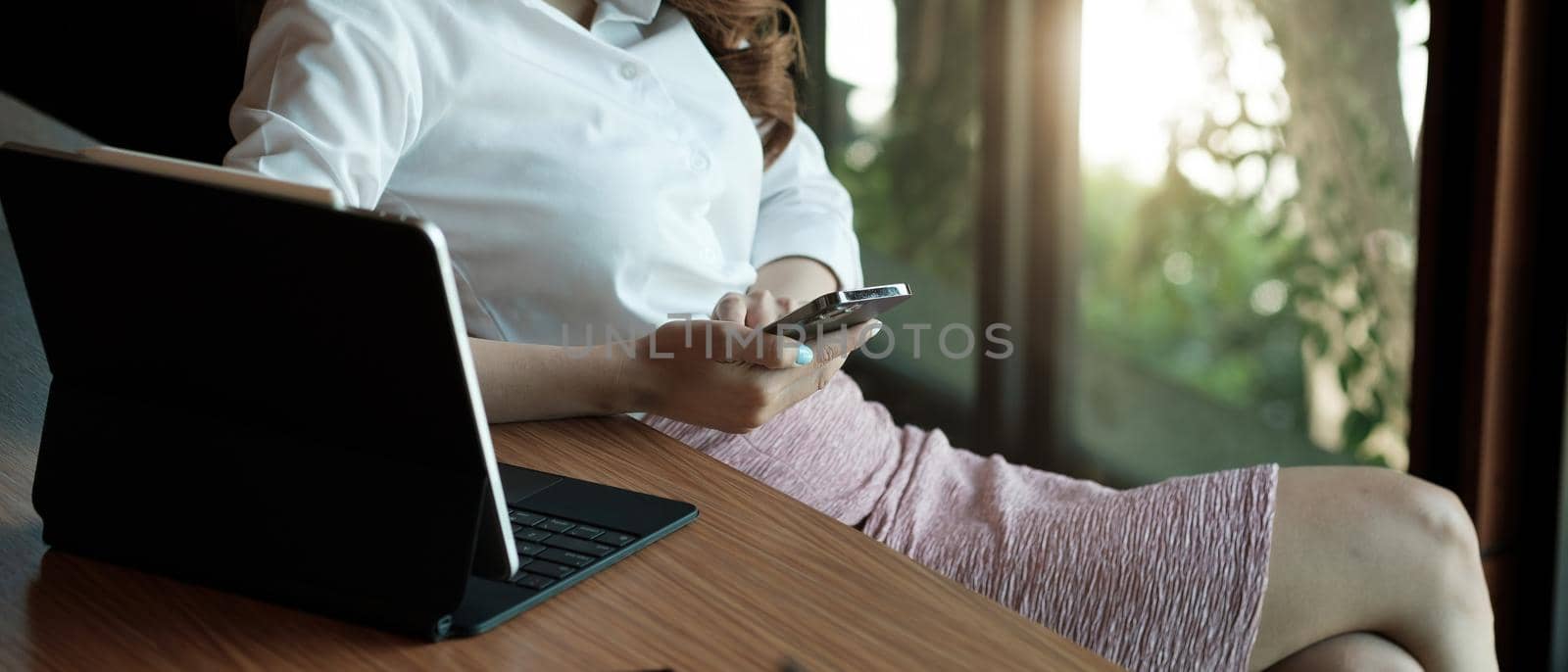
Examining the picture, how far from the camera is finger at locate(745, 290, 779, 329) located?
45.1 inches

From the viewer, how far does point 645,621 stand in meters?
0.67

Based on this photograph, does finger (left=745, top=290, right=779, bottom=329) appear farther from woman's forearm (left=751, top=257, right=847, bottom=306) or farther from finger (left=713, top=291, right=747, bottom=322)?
woman's forearm (left=751, top=257, right=847, bottom=306)

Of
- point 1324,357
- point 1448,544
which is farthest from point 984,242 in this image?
point 1448,544

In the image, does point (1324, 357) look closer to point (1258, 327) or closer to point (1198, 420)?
point (1258, 327)

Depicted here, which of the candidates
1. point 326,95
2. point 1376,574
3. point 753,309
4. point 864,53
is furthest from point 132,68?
point 1376,574

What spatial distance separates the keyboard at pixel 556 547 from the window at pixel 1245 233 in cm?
159

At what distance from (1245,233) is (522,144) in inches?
60.7

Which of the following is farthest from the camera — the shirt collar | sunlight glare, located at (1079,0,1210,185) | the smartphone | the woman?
sunlight glare, located at (1079,0,1210,185)

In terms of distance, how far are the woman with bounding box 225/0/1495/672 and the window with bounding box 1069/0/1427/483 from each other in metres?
1.05

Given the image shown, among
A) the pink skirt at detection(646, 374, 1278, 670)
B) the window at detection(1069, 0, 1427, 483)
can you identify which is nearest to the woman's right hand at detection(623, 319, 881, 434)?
the pink skirt at detection(646, 374, 1278, 670)

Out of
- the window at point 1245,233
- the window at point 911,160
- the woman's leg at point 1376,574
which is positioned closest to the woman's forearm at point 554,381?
the woman's leg at point 1376,574

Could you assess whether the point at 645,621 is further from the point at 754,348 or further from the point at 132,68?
→ the point at 132,68

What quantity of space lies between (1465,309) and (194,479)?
4.93 ft

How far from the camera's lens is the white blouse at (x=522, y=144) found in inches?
41.4
